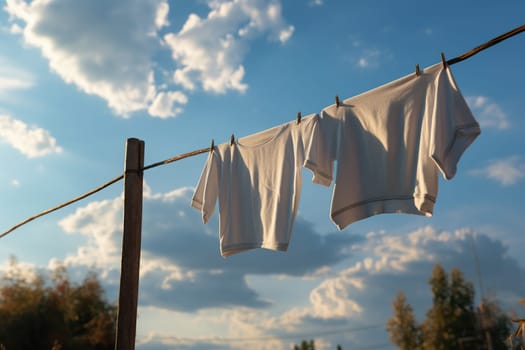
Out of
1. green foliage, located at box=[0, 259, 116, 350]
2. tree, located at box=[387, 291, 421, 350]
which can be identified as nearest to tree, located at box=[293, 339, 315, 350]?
tree, located at box=[387, 291, 421, 350]

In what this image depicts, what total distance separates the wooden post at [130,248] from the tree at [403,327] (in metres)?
28.2

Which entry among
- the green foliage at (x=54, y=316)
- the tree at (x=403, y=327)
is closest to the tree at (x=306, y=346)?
the tree at (x=403, y=327)

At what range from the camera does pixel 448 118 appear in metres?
3.62

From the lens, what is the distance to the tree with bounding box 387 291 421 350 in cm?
3062

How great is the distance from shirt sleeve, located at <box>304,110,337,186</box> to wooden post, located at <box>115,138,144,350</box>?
6.06 feet

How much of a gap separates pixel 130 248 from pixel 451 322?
91.2 ft

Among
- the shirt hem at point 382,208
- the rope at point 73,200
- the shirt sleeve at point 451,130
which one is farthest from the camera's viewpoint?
the rope at point 73,200

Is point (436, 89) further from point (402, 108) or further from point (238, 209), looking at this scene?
point (238, 209)

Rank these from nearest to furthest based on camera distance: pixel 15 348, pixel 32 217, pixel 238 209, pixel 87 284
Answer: pixel 238 209 < pixel 32 217 < pixel 15 348 < pixel 87 284

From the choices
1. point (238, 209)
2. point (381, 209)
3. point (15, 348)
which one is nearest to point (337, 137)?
point (381, 209)

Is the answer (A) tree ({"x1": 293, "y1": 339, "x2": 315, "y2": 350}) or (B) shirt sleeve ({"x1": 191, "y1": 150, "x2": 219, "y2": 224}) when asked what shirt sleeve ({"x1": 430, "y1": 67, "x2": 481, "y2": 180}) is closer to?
(B) shirt sleeve ({"x1": 191, "y1": 150, "x2": 219, "y2": 224})

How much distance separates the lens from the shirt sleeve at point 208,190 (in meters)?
4.89

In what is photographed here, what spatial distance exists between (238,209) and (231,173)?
33cm

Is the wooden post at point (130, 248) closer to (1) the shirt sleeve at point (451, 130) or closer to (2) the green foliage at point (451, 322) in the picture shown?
(1) the shirt sleeve at point (451, 130)
